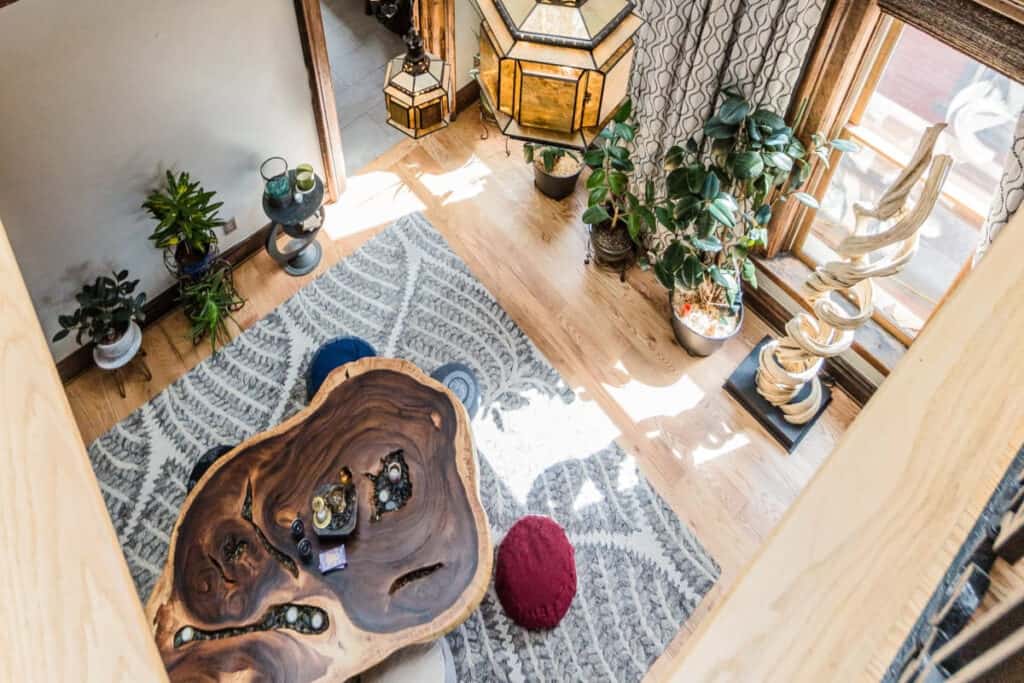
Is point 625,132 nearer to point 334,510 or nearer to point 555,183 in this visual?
point 555,183

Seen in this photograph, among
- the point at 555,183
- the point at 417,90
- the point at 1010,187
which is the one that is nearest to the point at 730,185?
the point at 1010,187

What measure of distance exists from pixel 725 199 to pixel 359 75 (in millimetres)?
2983

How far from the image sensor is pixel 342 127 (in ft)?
16.4

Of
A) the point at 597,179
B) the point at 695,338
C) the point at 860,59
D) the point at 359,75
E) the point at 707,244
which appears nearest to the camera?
the point at 860,59

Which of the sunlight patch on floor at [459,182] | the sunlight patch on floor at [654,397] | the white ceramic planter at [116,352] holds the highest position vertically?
the sunlight patch on floor at [459,182]

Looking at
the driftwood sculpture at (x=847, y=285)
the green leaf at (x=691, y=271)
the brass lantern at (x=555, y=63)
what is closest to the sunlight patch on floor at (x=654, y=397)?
the driftwood sculpture at (x=847, y=285)

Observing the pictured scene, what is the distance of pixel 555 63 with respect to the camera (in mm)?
1185

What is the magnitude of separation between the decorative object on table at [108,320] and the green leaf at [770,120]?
283cm

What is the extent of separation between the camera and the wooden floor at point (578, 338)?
370 centimetres

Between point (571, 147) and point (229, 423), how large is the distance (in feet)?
9.99

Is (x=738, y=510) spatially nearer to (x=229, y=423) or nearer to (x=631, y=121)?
(x=631, y=121)

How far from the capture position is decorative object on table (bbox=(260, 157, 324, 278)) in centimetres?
391

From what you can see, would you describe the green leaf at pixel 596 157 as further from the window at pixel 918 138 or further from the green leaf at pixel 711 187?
the window at pixel 918 138

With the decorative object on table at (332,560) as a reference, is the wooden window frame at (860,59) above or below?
above
